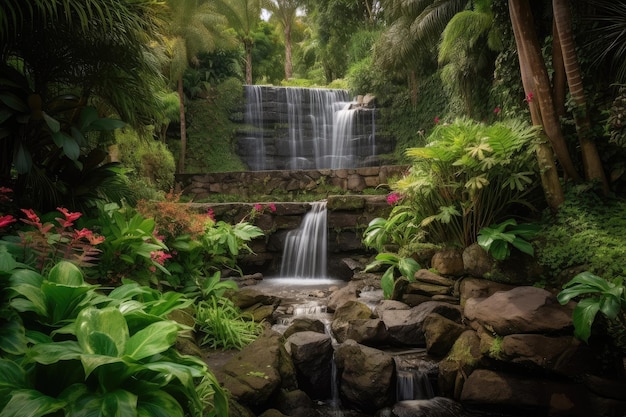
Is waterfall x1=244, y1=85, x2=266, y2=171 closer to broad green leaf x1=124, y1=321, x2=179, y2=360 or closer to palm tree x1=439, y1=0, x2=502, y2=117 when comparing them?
palm tree x1=439, y1=0, x2=502, y2=117

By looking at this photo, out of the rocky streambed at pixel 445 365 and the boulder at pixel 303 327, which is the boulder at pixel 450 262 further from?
the boulder at pixel 303 327

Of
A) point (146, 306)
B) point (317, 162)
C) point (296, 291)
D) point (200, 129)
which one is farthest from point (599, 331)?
point (200, 129)

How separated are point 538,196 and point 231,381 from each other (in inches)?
174

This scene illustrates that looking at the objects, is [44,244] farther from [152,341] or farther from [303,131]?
[303,131]

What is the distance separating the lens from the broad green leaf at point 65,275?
2232mm

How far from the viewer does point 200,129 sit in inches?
597

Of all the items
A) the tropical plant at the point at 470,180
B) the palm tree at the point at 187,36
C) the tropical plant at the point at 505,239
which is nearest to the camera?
the tropical plant at the point at 505,239

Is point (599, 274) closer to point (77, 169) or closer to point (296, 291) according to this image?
point (296, 291)

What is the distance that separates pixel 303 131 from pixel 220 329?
40.1 ft

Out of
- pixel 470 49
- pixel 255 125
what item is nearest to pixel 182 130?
pixel 255 125

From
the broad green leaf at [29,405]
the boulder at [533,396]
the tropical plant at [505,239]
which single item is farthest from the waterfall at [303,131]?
the broad green leaf at [29,405]

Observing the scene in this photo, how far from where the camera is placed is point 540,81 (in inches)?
202

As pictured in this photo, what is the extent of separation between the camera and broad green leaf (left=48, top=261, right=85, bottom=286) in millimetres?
2232

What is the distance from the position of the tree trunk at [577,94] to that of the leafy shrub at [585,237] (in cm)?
31
